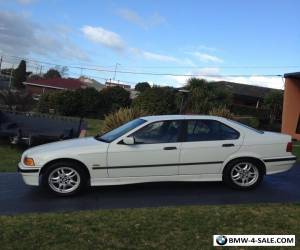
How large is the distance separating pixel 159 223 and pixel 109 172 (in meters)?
2.22

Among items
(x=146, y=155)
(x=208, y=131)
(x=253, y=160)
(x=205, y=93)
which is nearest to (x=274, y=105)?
(x=205, y=93)

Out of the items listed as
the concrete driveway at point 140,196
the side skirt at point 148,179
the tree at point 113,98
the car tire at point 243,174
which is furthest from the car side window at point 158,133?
the tree at point 113,98

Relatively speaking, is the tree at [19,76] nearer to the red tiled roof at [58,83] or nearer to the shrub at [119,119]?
the red tiled roof at [58,83]

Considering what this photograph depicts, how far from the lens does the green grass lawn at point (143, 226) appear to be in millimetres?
5543

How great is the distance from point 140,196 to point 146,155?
2.24 feet

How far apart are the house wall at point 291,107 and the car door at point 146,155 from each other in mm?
21064

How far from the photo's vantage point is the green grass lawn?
218 inches

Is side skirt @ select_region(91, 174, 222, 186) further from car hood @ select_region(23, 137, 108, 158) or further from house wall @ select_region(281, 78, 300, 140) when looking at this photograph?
house wall @ select_region(281, 78, 300, 140)

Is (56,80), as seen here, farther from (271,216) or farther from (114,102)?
(271,216)

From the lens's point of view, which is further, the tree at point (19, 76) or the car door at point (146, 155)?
the tree at point (19, 76)

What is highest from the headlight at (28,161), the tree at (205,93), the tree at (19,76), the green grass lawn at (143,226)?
the tree at (19,76)

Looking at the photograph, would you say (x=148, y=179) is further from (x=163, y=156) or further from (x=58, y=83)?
(x=58, y=83)

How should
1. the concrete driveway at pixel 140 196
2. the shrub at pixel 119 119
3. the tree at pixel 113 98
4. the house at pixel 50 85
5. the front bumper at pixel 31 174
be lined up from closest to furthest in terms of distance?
the concrete driveway at pixel 140 196 < the front bumper at pixel 31 174 < the shrub at pixel 119 119 < the tree at pixel 113 98 < the house at pixel 50 85

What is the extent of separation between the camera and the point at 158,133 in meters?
8.67
